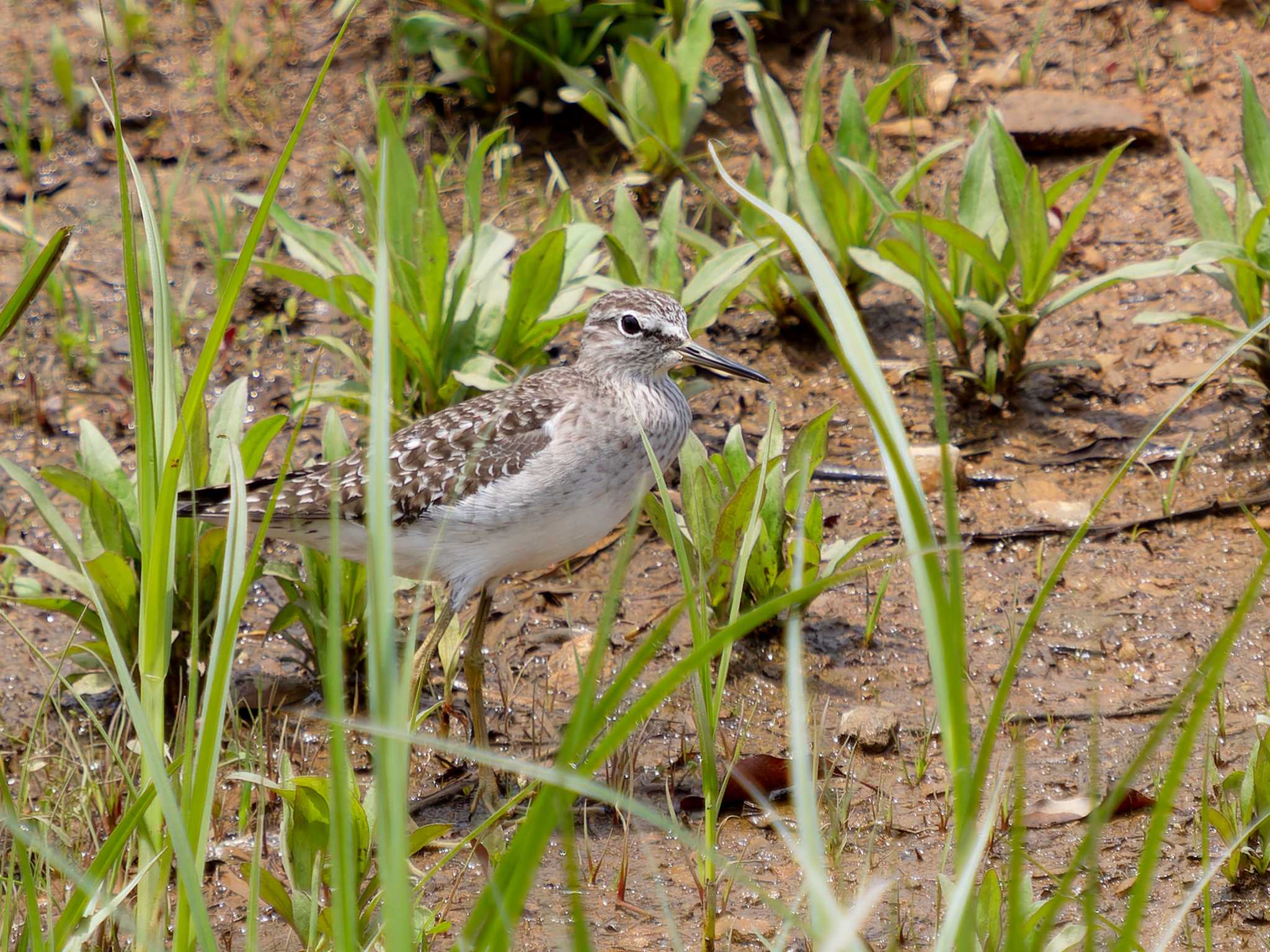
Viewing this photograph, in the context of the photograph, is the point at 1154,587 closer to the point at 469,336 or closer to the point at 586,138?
the point at 469,336

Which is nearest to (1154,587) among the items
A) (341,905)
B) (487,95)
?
(341,905)

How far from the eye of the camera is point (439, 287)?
5805 mm

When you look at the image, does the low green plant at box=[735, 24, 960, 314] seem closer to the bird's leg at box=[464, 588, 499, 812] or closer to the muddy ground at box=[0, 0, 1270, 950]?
the muddy ground at box=[0, 0, 1270, 950]

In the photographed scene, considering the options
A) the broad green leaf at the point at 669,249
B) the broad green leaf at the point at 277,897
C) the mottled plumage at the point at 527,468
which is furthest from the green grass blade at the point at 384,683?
the broad green leaf at the point at 669,249

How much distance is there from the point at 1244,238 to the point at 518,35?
154 inches

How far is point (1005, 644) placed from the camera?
17.4ft

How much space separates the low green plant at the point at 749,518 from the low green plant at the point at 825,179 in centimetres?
120

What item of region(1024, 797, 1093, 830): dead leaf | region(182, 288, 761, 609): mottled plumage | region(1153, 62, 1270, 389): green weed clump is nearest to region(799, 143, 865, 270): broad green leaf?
region(182, 288, 761, 609): mottled plumage

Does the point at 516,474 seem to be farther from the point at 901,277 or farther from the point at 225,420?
the point at 901,277

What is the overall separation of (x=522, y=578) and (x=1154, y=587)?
8.72 ft

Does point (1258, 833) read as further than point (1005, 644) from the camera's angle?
No

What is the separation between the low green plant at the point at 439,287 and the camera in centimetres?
578

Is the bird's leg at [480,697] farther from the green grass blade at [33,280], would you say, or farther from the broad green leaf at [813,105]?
the broad green leaf at [813,105]

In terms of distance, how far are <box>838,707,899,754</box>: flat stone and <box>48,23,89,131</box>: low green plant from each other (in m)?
5.91
